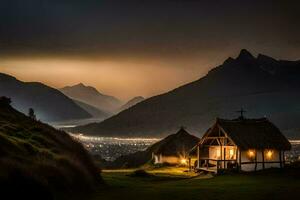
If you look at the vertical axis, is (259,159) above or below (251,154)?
below

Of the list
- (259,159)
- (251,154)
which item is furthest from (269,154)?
(251,154)

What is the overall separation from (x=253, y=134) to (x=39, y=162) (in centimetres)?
3580

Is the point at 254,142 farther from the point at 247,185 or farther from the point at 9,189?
Answer: the point at 9,189

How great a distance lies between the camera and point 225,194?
35.2 metres

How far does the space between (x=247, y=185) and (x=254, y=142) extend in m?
21.2

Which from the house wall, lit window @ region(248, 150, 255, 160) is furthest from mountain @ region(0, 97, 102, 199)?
lit window @ region(248, 150, 255, 160)

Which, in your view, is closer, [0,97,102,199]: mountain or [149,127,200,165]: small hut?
[0,97,102,199]: mountain

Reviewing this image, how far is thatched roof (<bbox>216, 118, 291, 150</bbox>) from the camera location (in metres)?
62.2

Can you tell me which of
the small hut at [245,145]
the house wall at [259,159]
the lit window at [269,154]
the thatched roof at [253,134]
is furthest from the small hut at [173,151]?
the lit window at [269,154]

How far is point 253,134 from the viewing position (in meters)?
Answer: 64.1

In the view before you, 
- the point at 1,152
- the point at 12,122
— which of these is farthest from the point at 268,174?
the point at 1,152

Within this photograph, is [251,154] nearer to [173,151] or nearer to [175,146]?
[173,151]

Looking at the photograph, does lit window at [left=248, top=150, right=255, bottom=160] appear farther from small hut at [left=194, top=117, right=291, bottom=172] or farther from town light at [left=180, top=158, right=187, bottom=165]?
town light at [left=180, top=158, right=187, bottom=165]

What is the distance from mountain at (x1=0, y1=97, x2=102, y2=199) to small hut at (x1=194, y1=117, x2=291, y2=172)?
23227 mm
